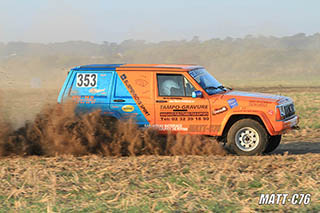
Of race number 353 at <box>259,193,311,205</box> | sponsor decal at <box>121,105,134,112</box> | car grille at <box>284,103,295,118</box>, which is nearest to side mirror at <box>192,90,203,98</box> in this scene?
sponsor decal at <box>121,105,134,112</box>

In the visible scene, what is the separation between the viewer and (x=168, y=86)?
29.6ft

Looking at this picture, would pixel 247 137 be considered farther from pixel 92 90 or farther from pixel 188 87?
pixel 92 90

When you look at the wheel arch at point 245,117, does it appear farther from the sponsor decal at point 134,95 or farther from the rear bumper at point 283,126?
the sponsor decal at point 134,95

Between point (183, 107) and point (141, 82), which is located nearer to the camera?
point (183, 107)

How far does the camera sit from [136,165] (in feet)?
24.4

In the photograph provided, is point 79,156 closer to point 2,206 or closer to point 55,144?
point 55,144

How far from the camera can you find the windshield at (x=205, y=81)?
900 cm

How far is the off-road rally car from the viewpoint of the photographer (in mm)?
8625

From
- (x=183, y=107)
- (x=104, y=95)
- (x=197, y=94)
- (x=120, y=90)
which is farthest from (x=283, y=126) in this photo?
(x=104, y=95)

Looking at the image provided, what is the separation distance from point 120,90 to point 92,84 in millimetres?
610

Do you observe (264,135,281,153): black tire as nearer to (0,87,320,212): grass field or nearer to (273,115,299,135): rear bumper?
(273,115,299,135): rear bumper

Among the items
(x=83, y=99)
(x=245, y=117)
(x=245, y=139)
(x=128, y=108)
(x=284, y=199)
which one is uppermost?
(x=83, y=99)

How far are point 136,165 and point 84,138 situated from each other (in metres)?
1.89

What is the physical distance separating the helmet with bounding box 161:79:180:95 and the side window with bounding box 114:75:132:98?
71 centimetres
